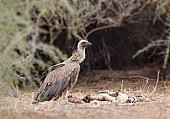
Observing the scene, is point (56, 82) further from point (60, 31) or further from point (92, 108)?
point (92, 108)

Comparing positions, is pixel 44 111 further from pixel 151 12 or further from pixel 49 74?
pixel 151 12

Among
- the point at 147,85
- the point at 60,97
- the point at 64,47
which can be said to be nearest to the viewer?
the point at 60,97

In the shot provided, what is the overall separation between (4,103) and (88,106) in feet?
4.77

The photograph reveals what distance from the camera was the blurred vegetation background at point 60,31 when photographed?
6.56 m

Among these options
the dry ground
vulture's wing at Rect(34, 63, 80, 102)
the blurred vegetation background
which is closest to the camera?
the blurred vegetation background

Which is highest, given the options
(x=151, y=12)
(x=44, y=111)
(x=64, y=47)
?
(x=151, y=12)

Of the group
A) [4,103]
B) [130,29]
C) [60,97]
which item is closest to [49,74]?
[60,97]

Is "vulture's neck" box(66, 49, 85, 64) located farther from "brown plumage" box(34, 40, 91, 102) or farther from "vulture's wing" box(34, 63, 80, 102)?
"vulture's wing" box(34, 63, 80, 102)

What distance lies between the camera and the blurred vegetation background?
656cm

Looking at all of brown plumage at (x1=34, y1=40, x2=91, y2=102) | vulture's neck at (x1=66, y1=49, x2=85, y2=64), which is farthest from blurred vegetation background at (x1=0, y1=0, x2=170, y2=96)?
vulture's neck at (x1=66, y1=49, x2=85, y2=64)

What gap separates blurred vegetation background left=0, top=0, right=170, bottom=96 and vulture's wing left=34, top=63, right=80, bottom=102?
0.86 feet

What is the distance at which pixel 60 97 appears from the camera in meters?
10.5

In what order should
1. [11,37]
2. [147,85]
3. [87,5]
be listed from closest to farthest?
[11,37] < [87,5] < [147,85]

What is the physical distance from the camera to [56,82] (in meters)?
10.2
